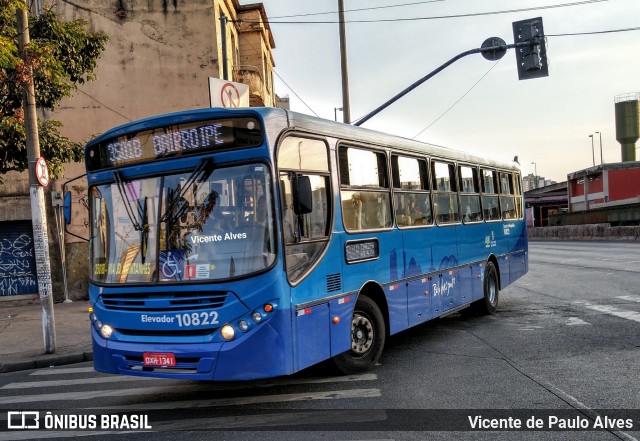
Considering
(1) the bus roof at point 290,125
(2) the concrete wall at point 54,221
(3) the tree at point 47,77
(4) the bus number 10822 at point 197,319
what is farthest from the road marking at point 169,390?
(2) the concrete wall at point 54,221

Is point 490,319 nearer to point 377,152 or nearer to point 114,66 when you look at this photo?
point 377,152

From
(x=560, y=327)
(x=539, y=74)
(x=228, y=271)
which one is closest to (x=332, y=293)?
(x=228, y=271)

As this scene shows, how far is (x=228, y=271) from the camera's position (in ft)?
18.2

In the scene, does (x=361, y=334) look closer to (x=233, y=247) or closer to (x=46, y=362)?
(x=233, y=247)

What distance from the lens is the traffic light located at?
14.9 m

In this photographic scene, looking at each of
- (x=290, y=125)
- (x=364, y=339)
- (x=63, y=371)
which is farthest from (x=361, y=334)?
(x=63, y=371)

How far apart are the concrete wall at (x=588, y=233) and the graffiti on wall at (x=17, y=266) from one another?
34.1 metres

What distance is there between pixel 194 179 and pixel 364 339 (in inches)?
116

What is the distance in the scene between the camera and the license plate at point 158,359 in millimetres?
5570

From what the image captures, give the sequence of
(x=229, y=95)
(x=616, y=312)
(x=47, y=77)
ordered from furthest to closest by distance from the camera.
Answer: (x=229, y=95)
(x=616, y=312)
(x=47, y=77)

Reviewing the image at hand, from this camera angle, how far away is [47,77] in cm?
1053

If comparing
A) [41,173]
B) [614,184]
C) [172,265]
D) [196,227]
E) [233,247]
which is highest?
[614,184]

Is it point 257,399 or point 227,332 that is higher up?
point 227,332

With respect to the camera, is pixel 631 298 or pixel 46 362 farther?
pixel 631 298
